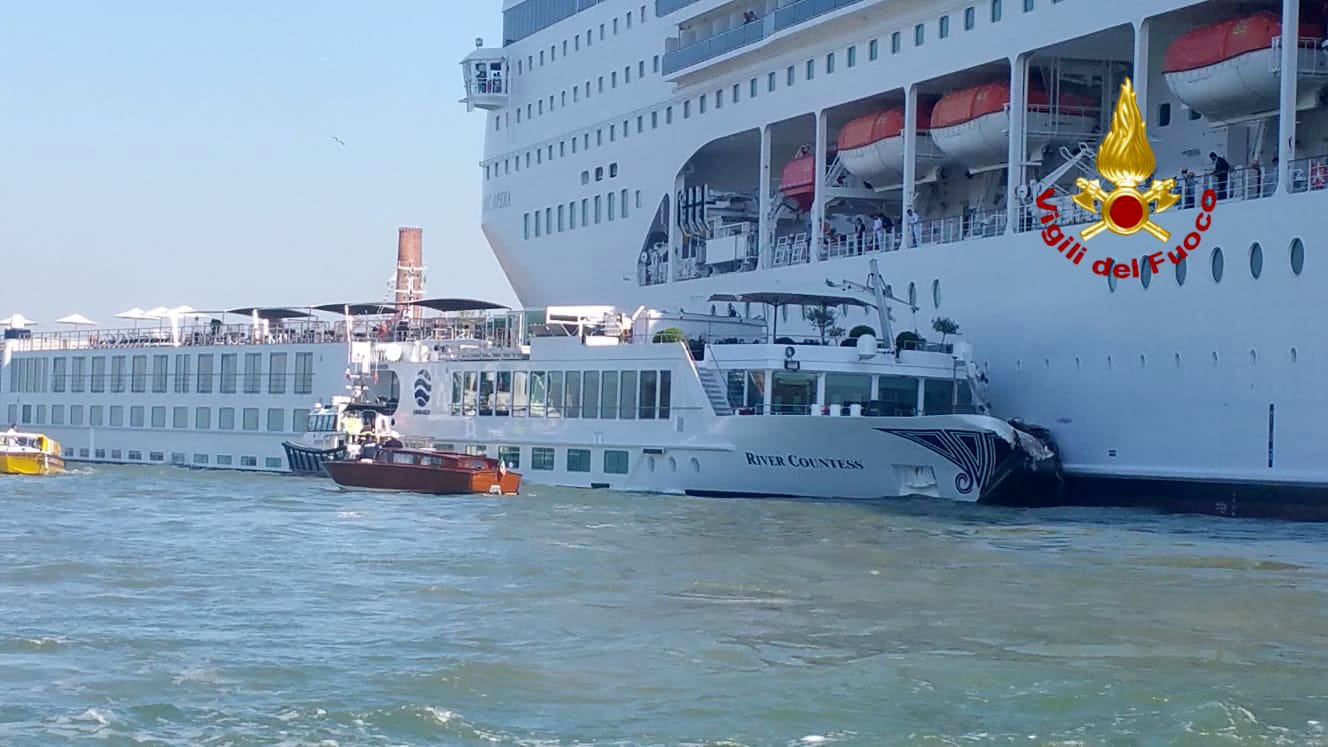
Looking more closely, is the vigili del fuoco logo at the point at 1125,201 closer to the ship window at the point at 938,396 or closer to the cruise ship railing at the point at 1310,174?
the cruise ship railing at the point at 1310,174

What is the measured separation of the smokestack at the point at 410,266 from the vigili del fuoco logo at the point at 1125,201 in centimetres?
2781

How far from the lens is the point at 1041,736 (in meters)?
12.0

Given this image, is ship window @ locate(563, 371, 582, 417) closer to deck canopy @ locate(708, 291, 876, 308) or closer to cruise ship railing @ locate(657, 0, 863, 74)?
deck canopy @ locate(708, 291, 876, 308)

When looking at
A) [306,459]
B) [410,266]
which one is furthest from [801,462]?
[410,266]

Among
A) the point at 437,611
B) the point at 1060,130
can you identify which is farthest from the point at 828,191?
the point at 437,611

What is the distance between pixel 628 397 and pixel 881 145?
7.79m

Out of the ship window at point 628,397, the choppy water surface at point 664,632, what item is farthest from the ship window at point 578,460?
the choppy water surface at point 664,632

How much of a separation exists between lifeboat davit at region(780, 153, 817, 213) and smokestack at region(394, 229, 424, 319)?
681 inches

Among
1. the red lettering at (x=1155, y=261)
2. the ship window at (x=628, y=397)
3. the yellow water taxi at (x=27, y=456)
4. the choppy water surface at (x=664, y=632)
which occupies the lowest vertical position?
the choppy water surface at (x=664, y=632)

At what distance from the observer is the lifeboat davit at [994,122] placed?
33375mm

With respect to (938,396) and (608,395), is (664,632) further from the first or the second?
(608,395)

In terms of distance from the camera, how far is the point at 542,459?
36.9 m

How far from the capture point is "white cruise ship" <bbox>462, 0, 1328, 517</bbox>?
26.5m

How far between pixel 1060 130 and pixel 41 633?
22883 mm
